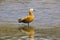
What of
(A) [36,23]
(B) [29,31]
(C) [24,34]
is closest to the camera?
(C) [24,34]

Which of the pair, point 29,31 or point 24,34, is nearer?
point 24,34

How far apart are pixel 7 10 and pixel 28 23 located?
2.83 meters

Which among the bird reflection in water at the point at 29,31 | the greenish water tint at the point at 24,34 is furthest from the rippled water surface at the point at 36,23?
the bird reflection in water at the point at 29,31

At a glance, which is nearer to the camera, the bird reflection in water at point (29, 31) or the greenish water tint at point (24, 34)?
the greenish water tint at point (24, 34)

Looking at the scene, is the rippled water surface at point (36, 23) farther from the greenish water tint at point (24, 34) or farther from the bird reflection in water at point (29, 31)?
the bird reflection in water at point (29, 31)

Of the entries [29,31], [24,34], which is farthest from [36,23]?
[24,34]

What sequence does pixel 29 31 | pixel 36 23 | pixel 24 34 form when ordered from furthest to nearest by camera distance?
pixel 36 23, pixel 29 31, pixel 24 34

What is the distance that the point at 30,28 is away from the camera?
870 cm

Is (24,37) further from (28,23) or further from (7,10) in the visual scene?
(7,10)

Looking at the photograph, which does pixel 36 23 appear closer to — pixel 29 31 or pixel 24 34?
pixel 29 31

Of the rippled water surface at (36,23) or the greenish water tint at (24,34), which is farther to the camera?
the rippled water surface at (36,23)

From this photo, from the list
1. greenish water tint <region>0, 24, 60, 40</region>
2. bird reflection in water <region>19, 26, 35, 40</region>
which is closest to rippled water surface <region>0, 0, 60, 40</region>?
greenish water tint <region>0, 24, 60, 40</region>

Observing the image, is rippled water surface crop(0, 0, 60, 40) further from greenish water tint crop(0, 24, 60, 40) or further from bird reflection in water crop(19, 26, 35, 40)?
bird reflection in water crop(19, 26, 35, 40)

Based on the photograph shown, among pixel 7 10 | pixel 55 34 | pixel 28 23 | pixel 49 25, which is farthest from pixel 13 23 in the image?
pixel 7 10
